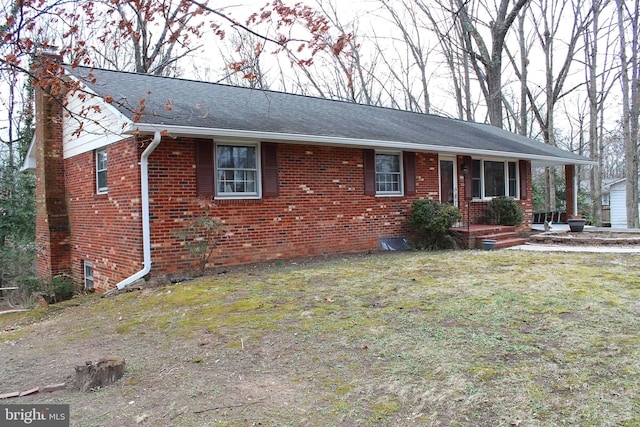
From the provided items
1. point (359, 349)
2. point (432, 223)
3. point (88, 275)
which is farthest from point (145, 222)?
point (432, 223)

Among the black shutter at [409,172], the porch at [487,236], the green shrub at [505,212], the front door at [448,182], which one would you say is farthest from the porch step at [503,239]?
the black shutter at [409,172]

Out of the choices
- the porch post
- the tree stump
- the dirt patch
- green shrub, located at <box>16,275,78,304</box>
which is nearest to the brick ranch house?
green shrub, located at <box>16,275,78,304</box>

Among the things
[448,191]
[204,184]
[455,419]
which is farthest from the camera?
[448,191]

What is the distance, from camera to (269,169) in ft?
31.0

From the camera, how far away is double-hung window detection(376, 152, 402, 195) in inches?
459

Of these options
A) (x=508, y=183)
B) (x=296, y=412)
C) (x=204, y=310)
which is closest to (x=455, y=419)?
(x=296, y=412)

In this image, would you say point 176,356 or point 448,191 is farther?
point 448,191

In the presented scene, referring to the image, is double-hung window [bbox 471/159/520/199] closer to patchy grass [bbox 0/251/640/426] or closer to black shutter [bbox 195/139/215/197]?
patchy grass [bbox 0/251/640/426]

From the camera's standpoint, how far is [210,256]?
8.69 metres

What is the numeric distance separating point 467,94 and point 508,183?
15257 millimetres

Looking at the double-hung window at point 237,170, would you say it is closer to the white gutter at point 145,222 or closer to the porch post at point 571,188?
the white gutter at point 145,222

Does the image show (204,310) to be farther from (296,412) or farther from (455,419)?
(455,419)

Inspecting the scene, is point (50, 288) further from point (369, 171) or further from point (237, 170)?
point (369, 171)

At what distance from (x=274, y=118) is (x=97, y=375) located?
23.7 feet
